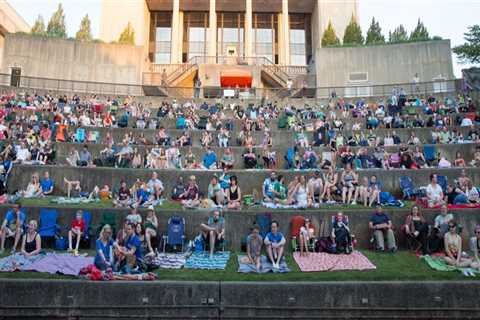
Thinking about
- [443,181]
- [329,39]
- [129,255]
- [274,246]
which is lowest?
[129,255]

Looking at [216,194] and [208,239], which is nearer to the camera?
[208,239]

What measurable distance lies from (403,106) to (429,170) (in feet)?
29.5

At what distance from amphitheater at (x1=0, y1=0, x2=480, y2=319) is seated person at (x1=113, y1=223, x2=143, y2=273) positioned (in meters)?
0.57

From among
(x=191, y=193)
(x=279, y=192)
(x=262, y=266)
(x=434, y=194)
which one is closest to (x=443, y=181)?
(x=434, y=194)

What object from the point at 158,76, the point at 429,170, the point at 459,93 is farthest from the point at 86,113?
the point at 459,93

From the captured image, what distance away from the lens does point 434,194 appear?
12.2m

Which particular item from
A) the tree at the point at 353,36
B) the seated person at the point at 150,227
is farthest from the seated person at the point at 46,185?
the tree at the point at 353,36

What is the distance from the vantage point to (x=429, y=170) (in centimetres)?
1371

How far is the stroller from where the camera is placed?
10.8 meters

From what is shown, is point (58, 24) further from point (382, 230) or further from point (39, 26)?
point (382, 230)

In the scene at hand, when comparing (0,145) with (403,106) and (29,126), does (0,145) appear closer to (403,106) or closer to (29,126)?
(29,126)

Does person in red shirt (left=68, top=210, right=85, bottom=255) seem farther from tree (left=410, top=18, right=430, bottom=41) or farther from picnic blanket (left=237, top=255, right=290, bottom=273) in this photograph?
tree (left=410, top=18, right=430, bottom=41)

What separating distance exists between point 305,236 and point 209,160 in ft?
19.4

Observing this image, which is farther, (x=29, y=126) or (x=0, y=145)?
(x=29, y=126)
